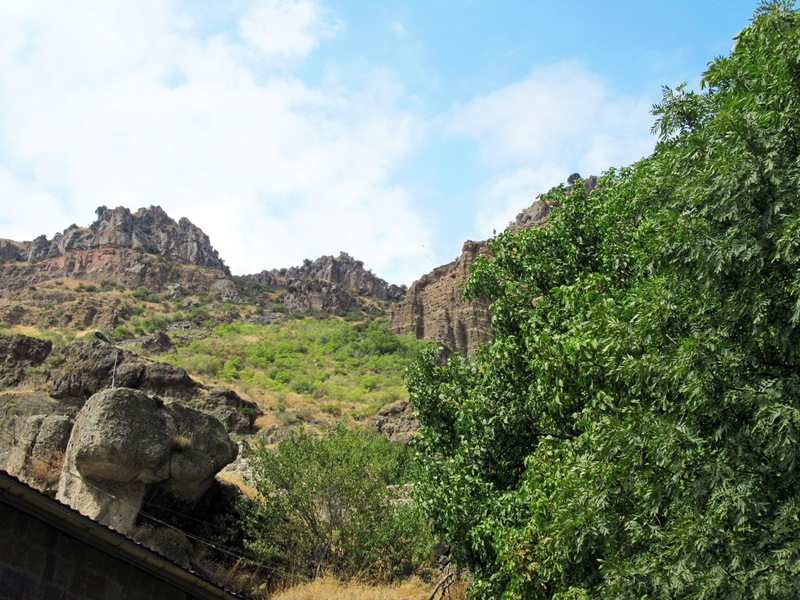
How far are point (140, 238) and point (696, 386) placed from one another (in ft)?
408

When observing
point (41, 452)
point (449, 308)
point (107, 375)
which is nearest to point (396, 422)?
point (107, 375)

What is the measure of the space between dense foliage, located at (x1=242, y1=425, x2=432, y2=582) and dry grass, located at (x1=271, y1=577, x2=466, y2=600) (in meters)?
0.56

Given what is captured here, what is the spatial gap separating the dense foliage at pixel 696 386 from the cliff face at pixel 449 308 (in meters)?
74.8

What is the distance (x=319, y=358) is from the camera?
241 feet

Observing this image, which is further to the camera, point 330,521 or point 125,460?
point 330,521

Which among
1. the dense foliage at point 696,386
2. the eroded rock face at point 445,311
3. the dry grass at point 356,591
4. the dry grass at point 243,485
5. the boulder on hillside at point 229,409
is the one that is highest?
the eroded rock face at point 445,311

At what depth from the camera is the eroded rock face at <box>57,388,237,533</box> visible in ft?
55.1

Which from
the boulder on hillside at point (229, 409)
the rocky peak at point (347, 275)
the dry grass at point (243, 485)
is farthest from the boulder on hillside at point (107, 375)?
the rocky peak at point (347, 275)

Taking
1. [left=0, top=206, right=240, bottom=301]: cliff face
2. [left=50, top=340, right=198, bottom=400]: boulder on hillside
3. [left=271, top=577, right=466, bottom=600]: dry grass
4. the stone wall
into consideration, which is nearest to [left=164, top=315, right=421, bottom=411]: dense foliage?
[left=50, top=340, right=198, bottom=400]: boulder on hillside

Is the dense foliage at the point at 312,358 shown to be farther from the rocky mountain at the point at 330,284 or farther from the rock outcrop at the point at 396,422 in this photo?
the rocky mountain at the point at 330,284

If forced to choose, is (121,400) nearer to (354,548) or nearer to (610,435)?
(354,548)

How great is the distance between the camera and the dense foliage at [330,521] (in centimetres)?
1852

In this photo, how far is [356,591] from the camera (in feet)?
55.9

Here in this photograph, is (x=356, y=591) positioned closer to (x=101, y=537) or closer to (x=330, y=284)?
(x=101, y=537)
